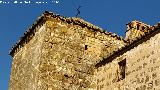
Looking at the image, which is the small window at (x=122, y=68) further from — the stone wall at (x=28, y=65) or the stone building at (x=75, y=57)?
the stone wall at (x=28, y=65)

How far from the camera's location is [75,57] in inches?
477

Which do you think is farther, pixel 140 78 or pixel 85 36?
pixel 85 36

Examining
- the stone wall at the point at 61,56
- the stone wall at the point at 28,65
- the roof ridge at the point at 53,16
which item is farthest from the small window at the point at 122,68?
the stone wall at the point at 28,65

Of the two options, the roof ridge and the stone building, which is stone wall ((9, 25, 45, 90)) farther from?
the roof ridge

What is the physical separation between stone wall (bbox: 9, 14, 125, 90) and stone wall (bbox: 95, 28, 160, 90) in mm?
1067

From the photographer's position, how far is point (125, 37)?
13883 millimetres

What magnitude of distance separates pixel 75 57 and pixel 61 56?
53 centimetres

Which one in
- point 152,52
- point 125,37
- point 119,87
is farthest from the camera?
point 125,37

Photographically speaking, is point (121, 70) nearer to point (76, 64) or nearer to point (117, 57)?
point (117, 57)

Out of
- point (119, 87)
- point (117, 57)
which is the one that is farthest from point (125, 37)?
point (119, 87)

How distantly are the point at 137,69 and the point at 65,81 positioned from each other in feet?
9.05

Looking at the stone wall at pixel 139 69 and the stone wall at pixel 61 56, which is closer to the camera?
the stone wall at pixel 139 69

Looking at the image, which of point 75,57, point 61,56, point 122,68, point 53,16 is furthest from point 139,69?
point 53,16

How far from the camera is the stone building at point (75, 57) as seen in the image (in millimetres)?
10258
